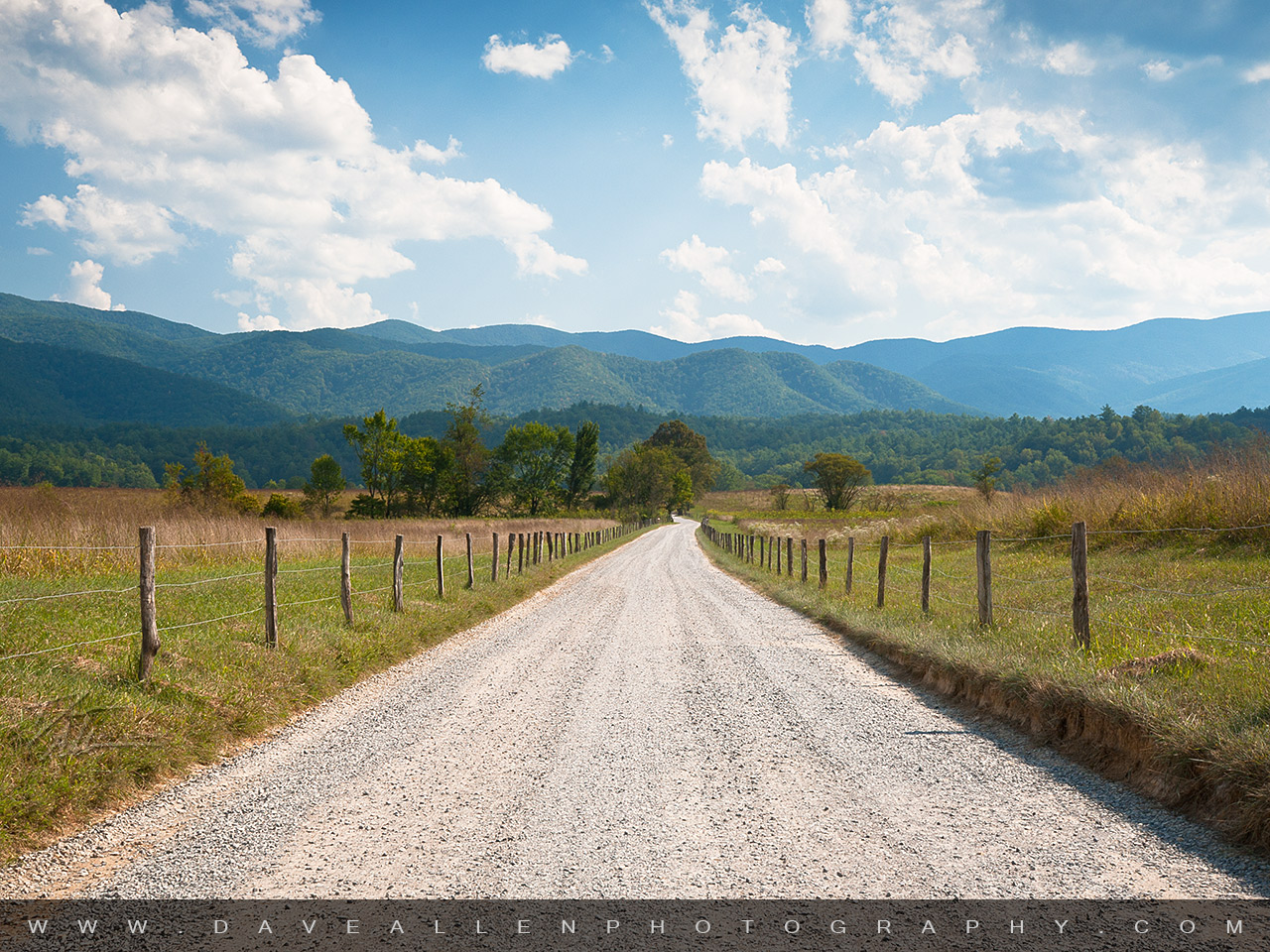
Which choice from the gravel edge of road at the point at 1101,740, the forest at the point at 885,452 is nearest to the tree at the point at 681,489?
the forest at the point at 885,452

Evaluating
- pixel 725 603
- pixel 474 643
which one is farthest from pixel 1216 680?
pixel 725 603

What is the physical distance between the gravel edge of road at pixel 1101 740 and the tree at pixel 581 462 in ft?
238

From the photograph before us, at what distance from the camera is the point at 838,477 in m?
74.2

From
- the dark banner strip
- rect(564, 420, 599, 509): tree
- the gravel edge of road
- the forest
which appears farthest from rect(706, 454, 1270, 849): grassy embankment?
rect(564, 420, 599, 509): tree

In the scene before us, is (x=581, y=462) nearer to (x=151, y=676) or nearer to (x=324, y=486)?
(x=324, y=486)

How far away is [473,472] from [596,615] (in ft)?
211

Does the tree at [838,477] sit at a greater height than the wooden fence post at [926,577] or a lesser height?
greater

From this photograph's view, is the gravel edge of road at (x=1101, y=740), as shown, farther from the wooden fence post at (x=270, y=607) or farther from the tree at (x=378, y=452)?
the tree at (x=378, y=452)

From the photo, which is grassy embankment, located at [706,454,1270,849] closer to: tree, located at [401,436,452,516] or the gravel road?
the gravel road

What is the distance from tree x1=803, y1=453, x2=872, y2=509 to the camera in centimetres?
7381

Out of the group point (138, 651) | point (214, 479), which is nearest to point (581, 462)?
point (214, 479)

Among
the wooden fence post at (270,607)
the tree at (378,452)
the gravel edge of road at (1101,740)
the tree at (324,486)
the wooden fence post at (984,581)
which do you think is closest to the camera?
the gravel edge of road at (1101,740)

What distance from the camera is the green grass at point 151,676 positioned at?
4770mm

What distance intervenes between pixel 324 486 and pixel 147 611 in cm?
7116
